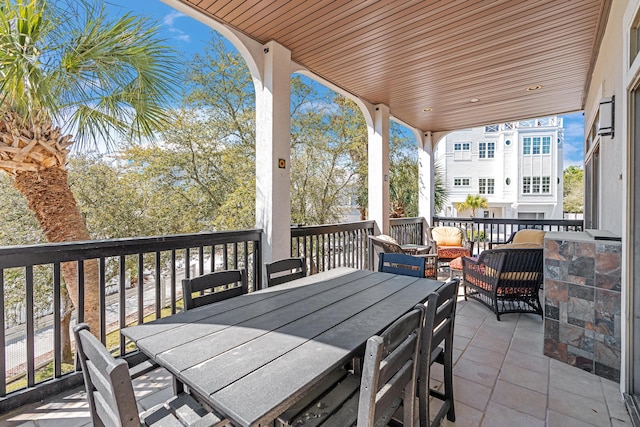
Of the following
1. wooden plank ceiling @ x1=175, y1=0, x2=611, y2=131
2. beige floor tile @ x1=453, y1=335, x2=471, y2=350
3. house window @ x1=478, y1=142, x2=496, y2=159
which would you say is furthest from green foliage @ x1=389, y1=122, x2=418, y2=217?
house window @ x1=478, y1=142, x2=496, y2=159

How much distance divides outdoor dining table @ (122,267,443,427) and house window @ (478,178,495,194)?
19533 mm

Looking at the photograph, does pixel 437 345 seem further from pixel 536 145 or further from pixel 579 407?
pixel 536 145

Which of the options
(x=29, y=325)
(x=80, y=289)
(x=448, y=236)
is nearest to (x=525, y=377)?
(x=80, y=289)

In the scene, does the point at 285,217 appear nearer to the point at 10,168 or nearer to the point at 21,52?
the point at 21,52

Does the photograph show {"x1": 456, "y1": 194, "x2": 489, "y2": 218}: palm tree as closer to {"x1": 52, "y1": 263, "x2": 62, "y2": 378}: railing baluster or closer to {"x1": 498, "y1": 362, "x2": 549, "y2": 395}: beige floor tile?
{"x1": 498, "y1": 362, "x2": 549, "y2": 395}: beige floor tile

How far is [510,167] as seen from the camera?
1833 cm

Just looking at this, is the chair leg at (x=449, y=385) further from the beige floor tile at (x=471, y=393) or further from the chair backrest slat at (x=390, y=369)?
the chair backrest slat at (x=390, y=369)

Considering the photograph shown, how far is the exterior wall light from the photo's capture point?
2.62 m

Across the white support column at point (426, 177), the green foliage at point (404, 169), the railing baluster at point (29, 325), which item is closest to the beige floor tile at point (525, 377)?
the railing baluster at point (29, 325)

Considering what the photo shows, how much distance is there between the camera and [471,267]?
3.96 m

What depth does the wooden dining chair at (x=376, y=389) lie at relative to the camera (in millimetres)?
969

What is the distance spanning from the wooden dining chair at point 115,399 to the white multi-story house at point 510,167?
737 inches

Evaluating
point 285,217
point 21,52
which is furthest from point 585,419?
point 21,52

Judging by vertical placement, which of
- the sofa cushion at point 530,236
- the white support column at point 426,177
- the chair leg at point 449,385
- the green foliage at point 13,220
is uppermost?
the white support column at point 426,177
